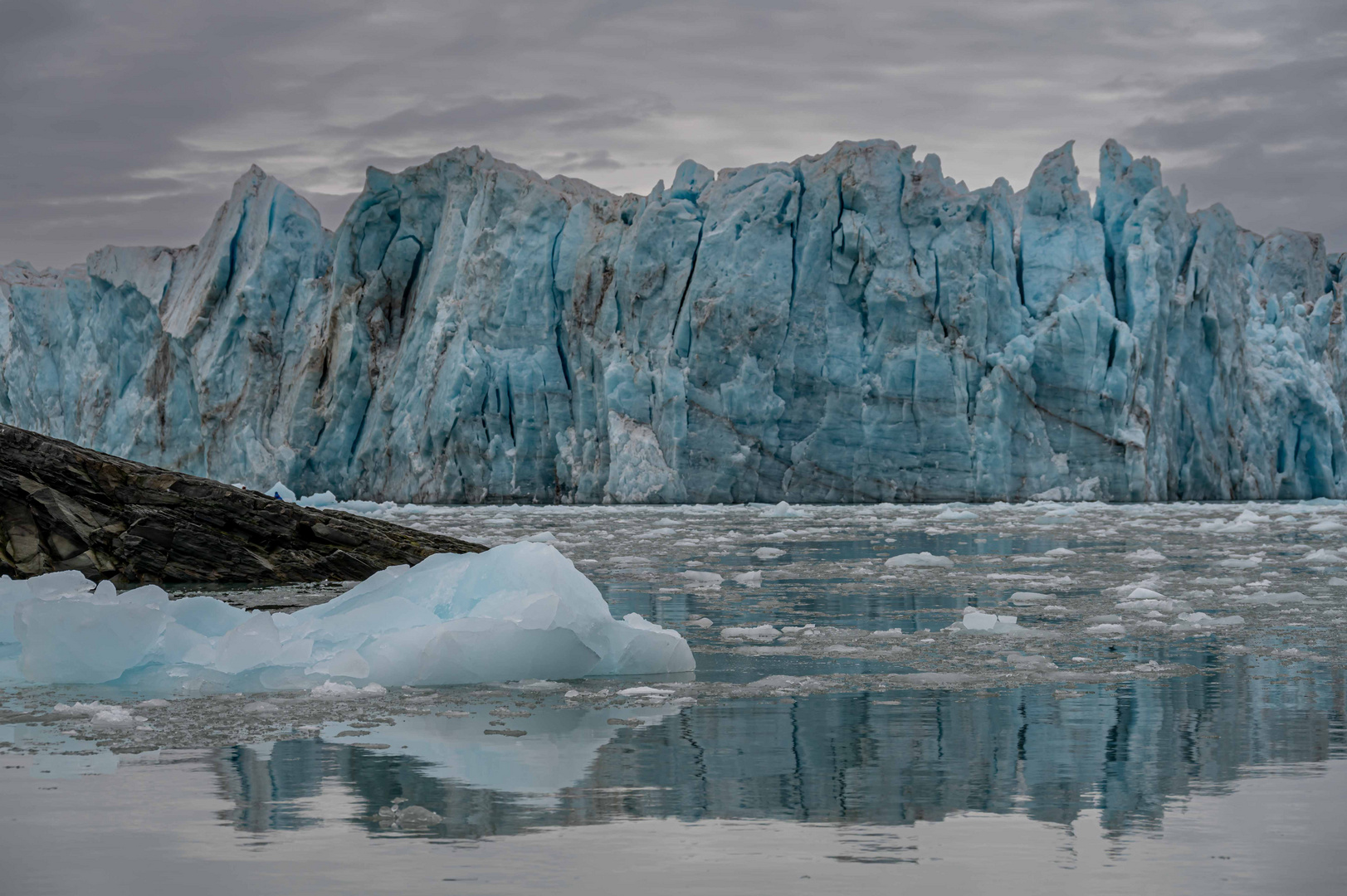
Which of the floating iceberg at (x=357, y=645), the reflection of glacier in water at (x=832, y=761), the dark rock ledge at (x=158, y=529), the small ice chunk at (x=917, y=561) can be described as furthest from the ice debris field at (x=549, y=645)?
the small ice chunk at (x=917, y=561)

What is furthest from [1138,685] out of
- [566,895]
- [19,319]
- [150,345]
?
[19,319]

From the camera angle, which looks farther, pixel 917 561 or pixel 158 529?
pixel 917 561

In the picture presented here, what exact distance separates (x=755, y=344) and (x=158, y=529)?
816 inches

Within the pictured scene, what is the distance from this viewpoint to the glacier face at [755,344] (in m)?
28.5

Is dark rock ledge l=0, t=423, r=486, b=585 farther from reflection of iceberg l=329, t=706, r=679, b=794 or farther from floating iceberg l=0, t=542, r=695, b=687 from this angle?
reflection of iceberg l=329, t=706, r=679, b=794

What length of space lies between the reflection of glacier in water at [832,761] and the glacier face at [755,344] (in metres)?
24.1

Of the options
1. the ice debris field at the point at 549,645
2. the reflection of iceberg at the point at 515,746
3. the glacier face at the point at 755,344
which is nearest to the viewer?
the reflection of iceberg at the point at 515,746

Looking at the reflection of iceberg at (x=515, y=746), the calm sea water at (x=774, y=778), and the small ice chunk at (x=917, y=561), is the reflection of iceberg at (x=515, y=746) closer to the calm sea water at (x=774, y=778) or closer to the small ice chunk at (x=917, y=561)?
the calm sea water at (x=774, y=778)

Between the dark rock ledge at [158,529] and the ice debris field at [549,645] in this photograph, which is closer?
the ice debris field at [549,645]

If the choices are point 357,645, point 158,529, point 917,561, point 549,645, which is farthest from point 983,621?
point 158,529

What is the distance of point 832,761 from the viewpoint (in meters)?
3.56

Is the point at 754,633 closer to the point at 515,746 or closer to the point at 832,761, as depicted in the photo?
the point at 515,746

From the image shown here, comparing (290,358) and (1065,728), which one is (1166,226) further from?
(1065,728)

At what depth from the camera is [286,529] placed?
9484 mm
